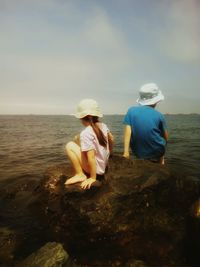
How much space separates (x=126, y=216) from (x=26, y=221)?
229cm

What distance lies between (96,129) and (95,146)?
30 cm

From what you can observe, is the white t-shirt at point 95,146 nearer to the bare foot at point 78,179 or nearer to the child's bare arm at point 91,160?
the child's bare arm at point 91,160

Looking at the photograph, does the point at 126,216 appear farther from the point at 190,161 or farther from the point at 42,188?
the point at 190,161

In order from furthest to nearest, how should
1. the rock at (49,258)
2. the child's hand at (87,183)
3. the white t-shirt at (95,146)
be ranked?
the child's hand at (87,183)
the white t-shirt at (95,146)
the rock at (49,258)

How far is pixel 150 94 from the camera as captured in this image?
4719 mm

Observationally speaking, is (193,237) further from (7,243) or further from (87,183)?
(7,243)

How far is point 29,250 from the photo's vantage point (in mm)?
4023

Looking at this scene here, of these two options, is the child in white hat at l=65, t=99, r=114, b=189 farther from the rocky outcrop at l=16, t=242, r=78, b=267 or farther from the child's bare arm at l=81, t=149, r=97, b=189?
the rocky outcrop at l=16, t=242, r=78, b=267

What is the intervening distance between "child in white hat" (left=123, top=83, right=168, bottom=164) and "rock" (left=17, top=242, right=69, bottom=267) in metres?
2.33

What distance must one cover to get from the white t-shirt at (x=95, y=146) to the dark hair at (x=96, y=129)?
49 mm

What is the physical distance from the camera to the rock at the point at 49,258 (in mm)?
3158

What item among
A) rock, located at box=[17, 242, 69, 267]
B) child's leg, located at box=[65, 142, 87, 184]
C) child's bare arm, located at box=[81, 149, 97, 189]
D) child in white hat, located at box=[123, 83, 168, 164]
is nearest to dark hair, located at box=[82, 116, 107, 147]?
child's bare arm, located at box=[81, 149, 97, 189]

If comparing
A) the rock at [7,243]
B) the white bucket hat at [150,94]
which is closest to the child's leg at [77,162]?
the rock at [7,243]

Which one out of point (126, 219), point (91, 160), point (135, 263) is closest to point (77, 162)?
point (91, 160)
